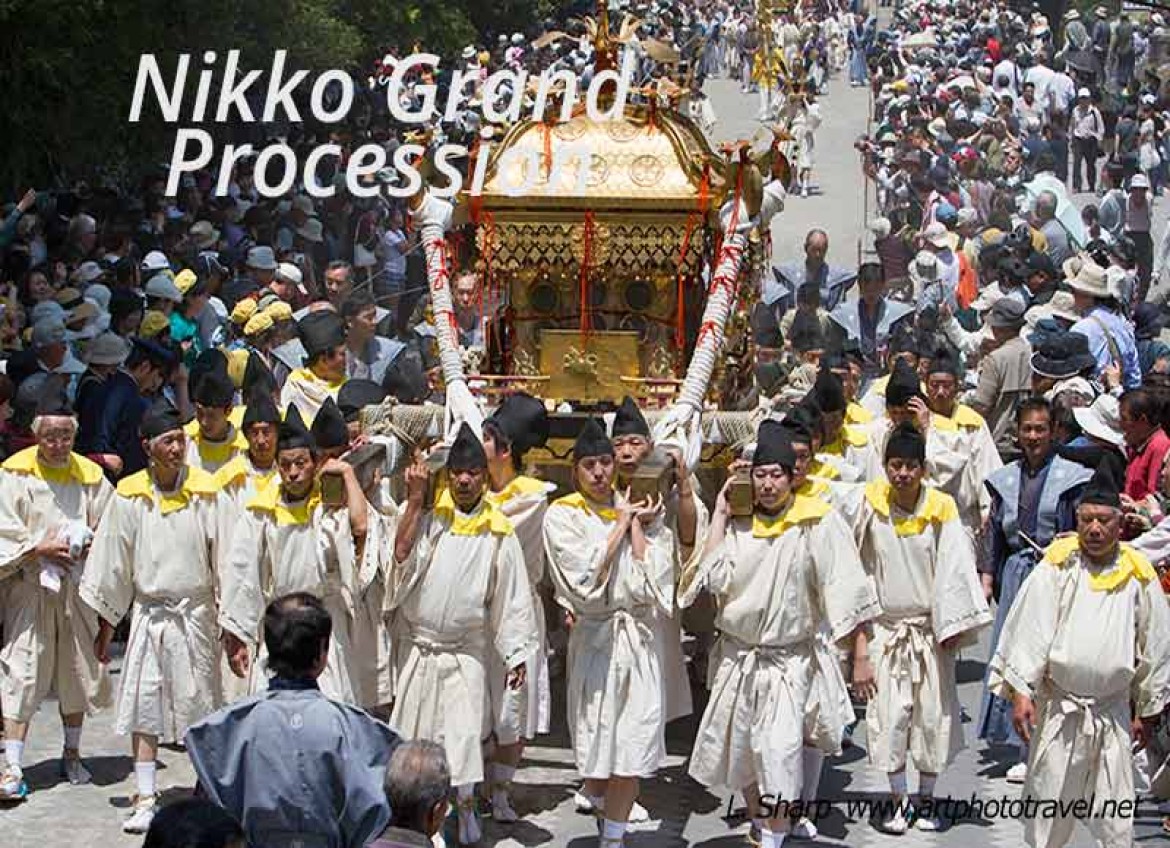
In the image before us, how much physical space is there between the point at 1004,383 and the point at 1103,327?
0.95 metres

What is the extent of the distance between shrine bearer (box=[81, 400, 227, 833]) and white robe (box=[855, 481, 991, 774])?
9.85ft

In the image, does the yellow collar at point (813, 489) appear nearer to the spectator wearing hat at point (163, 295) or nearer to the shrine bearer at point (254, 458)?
the shrine bearer at point (254, 458)

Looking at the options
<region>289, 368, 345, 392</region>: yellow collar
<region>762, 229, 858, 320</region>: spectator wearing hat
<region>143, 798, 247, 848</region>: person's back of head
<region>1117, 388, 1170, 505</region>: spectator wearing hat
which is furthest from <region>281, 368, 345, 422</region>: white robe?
<region>143, 798, 247, 848</region>: person's back of head

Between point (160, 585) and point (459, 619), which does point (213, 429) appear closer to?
point (160, 585)

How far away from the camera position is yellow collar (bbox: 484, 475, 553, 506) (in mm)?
12489

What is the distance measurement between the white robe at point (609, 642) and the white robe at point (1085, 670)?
1.57 m

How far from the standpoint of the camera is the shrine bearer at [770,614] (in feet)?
38.1

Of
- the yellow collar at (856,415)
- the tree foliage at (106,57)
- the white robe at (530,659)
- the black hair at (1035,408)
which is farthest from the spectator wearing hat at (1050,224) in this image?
the white robe at (530,659)

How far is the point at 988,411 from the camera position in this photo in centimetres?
1670

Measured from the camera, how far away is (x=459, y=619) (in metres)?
11.7

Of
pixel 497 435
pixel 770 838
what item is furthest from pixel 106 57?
pixel 770 838

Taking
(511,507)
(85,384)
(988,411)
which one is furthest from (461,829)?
(988,411)

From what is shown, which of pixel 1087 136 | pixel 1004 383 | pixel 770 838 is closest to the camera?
pixel 770 838

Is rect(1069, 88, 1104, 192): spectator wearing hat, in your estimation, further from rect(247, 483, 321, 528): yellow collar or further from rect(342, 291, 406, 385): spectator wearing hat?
rect(247, 483, 321, 528): yellow collar
